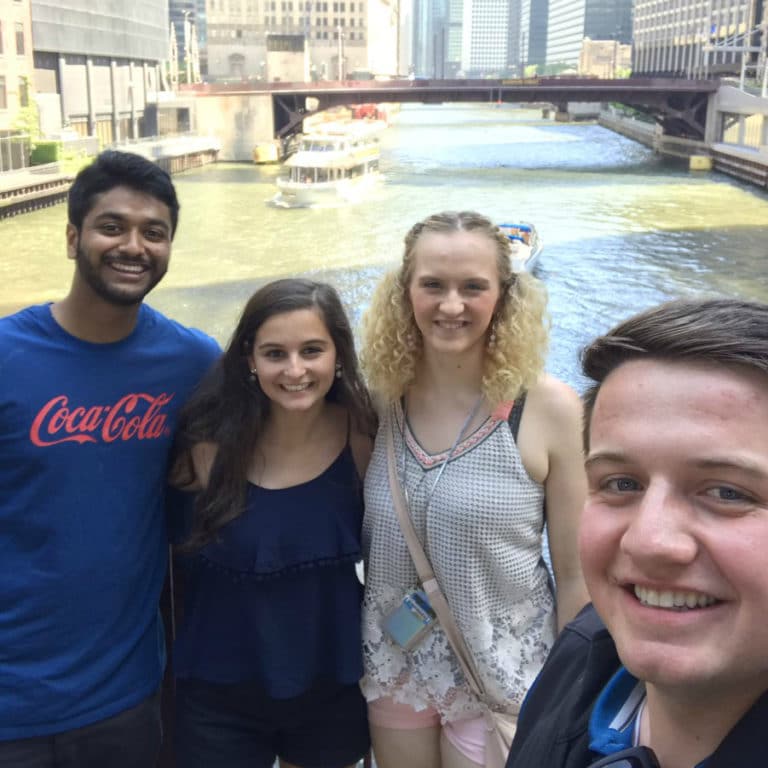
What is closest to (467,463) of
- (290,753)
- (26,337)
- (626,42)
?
(290,753)

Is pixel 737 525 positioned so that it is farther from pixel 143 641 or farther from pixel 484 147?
pixel 484 147

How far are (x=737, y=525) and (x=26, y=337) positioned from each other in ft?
5.48

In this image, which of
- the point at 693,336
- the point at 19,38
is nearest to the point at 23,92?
the point at 19,38

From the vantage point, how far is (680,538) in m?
1.05

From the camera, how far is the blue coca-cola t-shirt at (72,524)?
212 cm

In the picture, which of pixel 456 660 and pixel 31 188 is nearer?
pixel 456 660

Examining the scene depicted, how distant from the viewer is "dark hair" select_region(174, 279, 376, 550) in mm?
2252

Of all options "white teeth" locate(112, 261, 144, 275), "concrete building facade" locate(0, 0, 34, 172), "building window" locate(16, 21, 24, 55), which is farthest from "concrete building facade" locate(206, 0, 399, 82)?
"white teeth" locate(112, 261, 144, 275)

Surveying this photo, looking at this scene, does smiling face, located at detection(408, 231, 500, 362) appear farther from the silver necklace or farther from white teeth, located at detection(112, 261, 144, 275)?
white teeth, located at detection(112, 261, 144, 275)

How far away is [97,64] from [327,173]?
18775 millimetres

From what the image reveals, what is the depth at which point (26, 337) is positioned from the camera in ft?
7.22

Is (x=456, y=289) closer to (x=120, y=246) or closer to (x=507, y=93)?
(x=120, y=246)

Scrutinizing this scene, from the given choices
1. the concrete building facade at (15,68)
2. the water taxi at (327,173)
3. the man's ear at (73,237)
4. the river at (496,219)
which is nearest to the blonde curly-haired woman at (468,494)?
the man's ear at (73,237)

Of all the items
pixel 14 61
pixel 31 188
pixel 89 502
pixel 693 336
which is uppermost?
pixel 14 61
